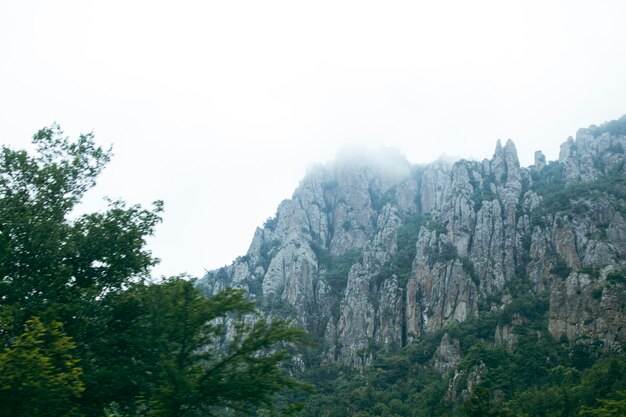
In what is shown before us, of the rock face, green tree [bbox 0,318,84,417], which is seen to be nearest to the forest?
green tree [bbox 0,318,84,417]

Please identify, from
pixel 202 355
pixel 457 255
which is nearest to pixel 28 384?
pixel 202 355

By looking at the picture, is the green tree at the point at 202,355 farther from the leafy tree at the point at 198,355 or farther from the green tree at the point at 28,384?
the green tree at the point at 28,384

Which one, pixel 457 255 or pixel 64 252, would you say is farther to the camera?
pixel 457 255

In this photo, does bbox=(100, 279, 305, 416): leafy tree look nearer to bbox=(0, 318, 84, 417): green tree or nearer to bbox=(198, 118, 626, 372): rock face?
bbox=(0, 318, 84, 417): green tree

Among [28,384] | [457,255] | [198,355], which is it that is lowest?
[28,384]

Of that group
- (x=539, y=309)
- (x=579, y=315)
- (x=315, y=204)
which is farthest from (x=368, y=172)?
(x=579, y=315)

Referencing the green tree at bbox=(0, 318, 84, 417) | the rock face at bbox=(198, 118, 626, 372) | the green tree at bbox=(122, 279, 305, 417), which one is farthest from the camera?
the rock face at bbox=(198, 118, 626, 372)

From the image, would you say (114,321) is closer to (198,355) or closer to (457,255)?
(198,355)

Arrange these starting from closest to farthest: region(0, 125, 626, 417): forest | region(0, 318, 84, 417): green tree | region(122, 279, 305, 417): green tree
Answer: region(0, 318, 84, 417): green tree → region(0, 125, 626, 417): forest → region(122, 279, 305, 417): green tree

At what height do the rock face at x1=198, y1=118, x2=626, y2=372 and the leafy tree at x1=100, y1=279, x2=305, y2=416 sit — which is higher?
the rock face at x1=198, y1=118, x2=626, y2=372

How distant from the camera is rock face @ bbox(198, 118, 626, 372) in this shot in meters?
73.6

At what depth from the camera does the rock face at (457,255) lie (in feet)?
241

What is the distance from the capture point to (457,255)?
91.8 m

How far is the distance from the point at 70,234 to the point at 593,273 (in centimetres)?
6500
